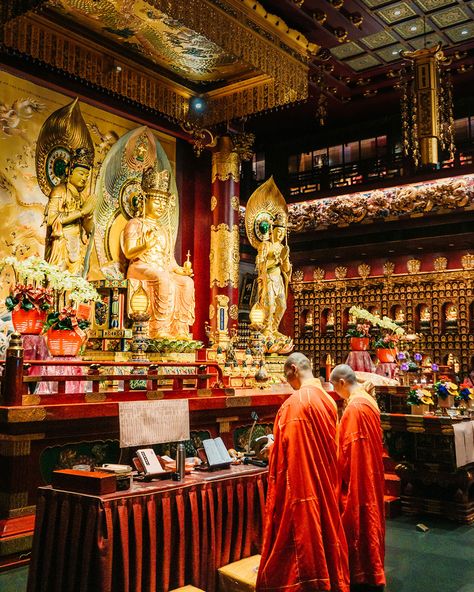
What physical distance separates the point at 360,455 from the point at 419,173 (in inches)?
280

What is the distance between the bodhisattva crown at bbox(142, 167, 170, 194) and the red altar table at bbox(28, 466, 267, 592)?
5.12 meters

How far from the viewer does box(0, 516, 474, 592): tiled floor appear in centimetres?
308

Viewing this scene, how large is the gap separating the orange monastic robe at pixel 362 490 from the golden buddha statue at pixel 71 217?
4.28 m

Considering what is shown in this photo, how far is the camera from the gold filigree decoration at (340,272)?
10461 mm

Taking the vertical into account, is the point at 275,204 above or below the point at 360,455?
above

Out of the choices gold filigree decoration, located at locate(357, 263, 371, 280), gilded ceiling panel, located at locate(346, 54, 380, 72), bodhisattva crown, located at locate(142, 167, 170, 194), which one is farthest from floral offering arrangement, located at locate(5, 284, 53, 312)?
gold filigree decoration, located at locate(357, 263, 371, 280)

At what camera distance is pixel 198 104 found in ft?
25.8

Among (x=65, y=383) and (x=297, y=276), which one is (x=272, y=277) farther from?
(x=65, y=383)

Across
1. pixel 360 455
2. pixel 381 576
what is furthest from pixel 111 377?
pixel 381 576

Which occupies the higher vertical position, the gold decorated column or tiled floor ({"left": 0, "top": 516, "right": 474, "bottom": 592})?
the gold decorated column

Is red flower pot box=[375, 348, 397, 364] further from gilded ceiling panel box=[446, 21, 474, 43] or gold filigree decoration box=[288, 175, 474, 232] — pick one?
gilded ceiling panel box=[446, 21, 474, 43]

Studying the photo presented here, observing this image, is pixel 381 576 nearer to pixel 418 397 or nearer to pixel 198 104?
pixel 418 397

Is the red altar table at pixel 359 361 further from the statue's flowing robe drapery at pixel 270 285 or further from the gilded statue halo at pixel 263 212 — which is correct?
the gilded statue halo at pixel 263 212

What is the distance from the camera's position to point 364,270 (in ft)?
33.6
